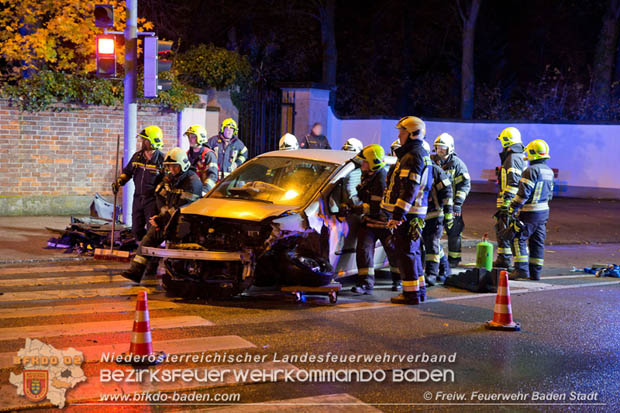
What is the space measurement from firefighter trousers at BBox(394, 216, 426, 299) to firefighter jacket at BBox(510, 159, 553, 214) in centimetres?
247

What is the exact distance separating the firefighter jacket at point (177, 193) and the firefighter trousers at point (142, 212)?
74 centimetres

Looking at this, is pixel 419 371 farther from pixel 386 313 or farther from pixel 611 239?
pixel 611 239

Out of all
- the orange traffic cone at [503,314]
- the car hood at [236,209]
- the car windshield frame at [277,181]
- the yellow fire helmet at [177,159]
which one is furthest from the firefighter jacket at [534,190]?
the yellow fire helmet at [177,159]

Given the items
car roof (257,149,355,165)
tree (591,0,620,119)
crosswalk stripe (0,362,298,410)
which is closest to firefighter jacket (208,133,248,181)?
car roof (257,149,355,165)

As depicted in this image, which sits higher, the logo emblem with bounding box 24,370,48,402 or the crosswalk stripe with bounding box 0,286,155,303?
the logo emblem with bounding box 24,370,48,402

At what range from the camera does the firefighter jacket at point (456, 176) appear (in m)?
11.3

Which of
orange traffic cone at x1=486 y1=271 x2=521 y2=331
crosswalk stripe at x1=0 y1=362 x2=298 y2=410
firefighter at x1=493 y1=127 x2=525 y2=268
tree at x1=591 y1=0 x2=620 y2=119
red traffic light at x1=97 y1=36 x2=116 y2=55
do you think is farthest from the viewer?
tree at x1=591 y1=0 x2=620 y2=119

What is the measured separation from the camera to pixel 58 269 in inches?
420

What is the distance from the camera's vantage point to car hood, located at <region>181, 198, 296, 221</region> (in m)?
8.44

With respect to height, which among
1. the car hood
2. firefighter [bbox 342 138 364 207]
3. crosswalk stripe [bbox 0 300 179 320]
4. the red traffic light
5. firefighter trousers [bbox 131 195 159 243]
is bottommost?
crosswalk stripe [bbox 0 300 179 320]

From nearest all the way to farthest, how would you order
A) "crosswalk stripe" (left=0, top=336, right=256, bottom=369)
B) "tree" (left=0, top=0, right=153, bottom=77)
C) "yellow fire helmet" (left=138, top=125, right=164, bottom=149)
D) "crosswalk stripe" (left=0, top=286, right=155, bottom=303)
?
1. "crosswalk stripe" (left=0, top=336, right=256, bottom=369)
2. "crosswalk stripe" (left=0, top=286, right=155, bottom=303)
3. "yellow fire helmet" (left=138, top=125, right=164, bottom=149)
4. "tree" (left=0, top=0, right=153, bottom=77)

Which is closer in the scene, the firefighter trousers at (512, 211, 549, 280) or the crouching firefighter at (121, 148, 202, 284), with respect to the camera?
the crouching firefighter at (121, 148, 202, 284)

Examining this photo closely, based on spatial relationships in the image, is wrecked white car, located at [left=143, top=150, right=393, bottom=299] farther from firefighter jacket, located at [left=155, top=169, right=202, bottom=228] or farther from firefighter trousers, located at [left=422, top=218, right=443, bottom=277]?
firefighter trousers, located at [left=422, top=218, right=443, bottom=277]

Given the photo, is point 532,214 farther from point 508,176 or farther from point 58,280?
point 58,280
